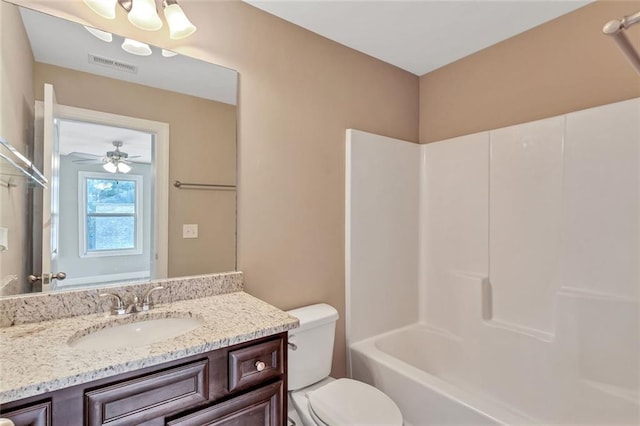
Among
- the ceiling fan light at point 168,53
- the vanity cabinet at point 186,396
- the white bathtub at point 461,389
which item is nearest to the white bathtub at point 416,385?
the white bathtub at point 461,389

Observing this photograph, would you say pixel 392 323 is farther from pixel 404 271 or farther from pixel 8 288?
pixel 8 288

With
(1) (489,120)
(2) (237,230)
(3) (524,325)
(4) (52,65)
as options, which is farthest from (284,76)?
(3) (524,325)

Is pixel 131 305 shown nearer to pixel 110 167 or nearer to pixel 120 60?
pixel 110 167

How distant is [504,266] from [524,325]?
358 mm

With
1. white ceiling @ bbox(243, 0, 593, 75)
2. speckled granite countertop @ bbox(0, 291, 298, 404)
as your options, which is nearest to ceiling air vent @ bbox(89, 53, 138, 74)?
white ceiling @ bbox(243, 0, 593, 75)

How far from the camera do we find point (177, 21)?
4.51 feet

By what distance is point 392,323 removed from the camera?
7.59 ft

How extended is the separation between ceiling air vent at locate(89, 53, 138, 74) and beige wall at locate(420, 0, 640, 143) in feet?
6.67

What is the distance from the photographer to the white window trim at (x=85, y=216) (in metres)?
1.30

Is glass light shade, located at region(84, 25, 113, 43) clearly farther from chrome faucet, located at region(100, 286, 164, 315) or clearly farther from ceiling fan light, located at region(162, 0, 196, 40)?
chrome faucet, located at region(100, 286, 164, 315)

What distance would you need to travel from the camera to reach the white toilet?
4.66ft

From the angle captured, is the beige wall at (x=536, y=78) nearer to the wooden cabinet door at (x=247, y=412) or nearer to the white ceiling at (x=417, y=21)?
the white ceiling at (x=417, y=21)

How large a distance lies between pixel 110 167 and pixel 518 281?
7.44 feet

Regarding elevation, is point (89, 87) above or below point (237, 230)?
above
